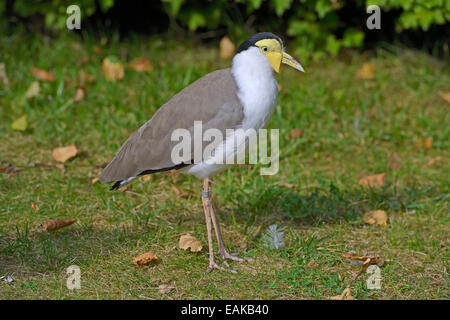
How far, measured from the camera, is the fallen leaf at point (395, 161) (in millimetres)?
4993

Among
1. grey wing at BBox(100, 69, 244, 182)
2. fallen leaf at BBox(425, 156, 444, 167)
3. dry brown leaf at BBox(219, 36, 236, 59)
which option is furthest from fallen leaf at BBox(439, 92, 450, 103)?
grey wing at BBox(100, 69, 244, 182)

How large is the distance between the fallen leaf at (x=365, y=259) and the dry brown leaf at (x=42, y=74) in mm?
3267

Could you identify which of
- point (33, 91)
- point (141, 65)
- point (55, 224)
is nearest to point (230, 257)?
point (55, 224)

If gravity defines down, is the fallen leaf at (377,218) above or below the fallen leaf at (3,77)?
below

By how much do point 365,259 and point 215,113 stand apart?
1203mm

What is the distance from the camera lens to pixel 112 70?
232 inches

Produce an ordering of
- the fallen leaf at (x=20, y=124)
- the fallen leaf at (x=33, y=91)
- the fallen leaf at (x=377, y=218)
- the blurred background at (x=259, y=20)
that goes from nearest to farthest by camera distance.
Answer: the fallen leaf at (x=377, y=218) < the fallen leaf at (x=20, y=124) < the fallen leaf at (x=33, y=91) < the blurred background at (x=259, y=20)

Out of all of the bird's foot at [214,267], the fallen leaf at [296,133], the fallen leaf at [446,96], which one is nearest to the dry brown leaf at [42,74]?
the fallen leaf at [296,133]

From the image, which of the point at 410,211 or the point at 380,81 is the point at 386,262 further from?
the point at 380,81

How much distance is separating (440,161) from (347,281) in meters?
1.85

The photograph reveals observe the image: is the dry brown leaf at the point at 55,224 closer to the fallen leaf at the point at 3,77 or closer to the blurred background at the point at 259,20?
the fallen leaf at the point at 3,77

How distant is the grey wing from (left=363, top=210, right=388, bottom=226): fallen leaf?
1298 mm

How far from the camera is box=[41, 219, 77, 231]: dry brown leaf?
405 cm

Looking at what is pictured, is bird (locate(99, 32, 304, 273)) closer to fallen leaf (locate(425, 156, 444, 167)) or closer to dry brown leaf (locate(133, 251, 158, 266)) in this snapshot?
dry brown leaf (locate(133, 251, 158, 266))
